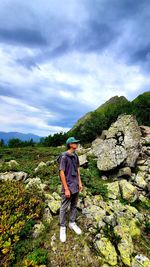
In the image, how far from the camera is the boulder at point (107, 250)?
19.9 ft

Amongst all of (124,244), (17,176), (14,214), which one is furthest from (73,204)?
(17,176)

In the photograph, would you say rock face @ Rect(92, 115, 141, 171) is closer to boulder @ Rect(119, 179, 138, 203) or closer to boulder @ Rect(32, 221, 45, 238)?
boulder @ Rect(119, 179, 138, 203)

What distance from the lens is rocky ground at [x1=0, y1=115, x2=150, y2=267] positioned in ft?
20.2

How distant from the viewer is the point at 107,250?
627 centimetres

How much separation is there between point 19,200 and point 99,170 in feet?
22.5

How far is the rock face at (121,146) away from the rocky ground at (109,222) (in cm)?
7

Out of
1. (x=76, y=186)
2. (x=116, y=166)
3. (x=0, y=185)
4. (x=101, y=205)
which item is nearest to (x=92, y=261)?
(x=76, y=186)

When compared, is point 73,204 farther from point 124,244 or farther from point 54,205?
point 124,244

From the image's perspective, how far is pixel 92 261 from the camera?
5973 mm

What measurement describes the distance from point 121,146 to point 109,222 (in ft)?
23.8

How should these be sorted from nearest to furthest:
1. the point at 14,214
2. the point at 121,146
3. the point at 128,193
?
the point at 14,214 < the point at 128,193 < the point at 121,146

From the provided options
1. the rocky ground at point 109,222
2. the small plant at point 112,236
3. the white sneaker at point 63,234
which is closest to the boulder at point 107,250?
the rocky ground at point 109,222

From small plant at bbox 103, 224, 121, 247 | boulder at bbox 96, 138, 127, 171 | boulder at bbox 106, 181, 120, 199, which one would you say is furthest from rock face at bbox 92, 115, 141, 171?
small plant at bbox 103, 224, 121, 247

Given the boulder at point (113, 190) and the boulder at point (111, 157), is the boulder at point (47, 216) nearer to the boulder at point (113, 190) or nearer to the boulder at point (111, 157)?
the boulder at point (113, 190)
